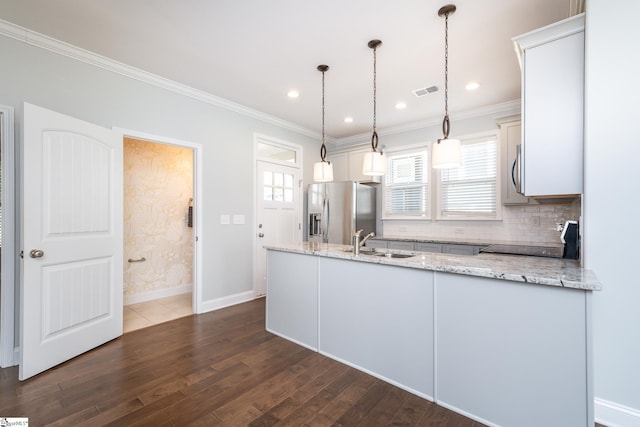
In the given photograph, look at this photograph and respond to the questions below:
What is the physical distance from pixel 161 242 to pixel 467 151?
15.7 feet

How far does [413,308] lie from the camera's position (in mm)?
1936

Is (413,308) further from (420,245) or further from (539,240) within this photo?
(539,240)

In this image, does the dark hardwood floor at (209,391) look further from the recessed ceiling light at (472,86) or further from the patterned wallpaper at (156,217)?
the recessed ceiling light at (472,86)

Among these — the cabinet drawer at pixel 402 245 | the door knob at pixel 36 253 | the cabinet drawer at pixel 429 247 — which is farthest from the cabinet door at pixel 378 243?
the door knob at pixel 36 253

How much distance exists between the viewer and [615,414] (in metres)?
1.64

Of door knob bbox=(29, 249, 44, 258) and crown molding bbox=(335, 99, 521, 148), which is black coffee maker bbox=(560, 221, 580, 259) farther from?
door knob bbox=(29, 249, 44, 258)

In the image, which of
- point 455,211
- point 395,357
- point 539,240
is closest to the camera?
point 395,357

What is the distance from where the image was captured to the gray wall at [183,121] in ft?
7.87

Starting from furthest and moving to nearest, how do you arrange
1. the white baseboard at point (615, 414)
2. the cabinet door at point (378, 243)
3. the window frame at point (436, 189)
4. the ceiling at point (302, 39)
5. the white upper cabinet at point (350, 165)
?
the white upper cabinet at point (350, 165) < the cabinet door at point (378, 243) < the window frame at point (436, 189) < the ceiling at point (302, 39) < the white baseboard at point (615, 414)

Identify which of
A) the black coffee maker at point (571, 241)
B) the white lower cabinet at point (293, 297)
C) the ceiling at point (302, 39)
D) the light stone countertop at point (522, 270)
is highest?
the ceiling at point (302, 39)

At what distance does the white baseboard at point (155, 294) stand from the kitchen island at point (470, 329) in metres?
2.92

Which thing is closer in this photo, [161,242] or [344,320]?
[344,320]

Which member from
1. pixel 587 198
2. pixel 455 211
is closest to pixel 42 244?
pixel 587 198

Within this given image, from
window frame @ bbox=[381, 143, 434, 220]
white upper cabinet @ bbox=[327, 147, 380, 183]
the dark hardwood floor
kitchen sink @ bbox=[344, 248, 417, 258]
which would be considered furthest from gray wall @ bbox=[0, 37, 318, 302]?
kitchen sink @ bbox=[344, 248, 417, 258]
